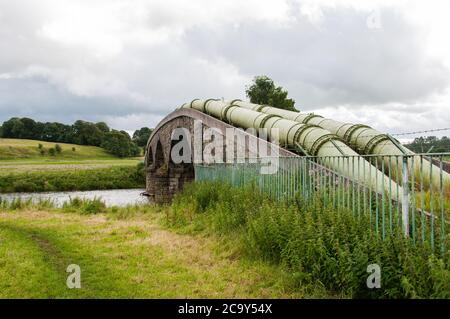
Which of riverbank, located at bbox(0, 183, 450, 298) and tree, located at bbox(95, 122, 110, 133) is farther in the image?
tree, located at bbox(95, 122, 110, 133)

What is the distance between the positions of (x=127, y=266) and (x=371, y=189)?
14.0 feet

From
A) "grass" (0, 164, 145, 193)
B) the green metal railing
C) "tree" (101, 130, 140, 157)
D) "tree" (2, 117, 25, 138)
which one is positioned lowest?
"grass" (0, 164, 145, 193)

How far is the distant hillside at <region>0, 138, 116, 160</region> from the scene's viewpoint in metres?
78.6

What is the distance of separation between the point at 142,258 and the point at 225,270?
164cm

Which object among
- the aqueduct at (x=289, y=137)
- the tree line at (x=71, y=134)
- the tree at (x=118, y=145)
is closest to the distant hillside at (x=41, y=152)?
the tree at (x=118, y=145)

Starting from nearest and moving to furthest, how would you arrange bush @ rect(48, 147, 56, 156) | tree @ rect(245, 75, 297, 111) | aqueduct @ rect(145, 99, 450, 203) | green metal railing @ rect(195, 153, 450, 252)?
green metal railing @ rect(195, 153, 450, 252) → aqueduct @ rect(145, 99, 450, 203) → tree @ rect(245, 75, 297, 111) → bush @ rect(48, 147, 56, 156)

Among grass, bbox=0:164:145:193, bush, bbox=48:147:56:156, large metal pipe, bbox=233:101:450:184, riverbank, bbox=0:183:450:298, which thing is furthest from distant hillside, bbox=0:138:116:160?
riverbank, bbox=0:183:450:298

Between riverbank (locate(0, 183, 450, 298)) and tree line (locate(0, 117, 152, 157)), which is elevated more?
tree line (locate(0, 117, 152, 157))

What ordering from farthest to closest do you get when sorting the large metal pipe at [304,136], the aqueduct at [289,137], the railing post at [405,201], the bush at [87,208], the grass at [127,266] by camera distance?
the bush at [87,208] → the large metal pipe at [304,136] → the aqueduct at [289,137] → the grass at [127,266] → the railing post at [405,201]

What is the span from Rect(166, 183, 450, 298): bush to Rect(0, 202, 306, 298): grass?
1.11ft

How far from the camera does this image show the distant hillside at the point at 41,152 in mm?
78625

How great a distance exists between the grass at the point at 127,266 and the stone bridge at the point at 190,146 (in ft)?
14.3

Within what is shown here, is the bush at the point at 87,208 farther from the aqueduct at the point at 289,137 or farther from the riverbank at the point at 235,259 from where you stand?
the aqueduct at the point at 289,137

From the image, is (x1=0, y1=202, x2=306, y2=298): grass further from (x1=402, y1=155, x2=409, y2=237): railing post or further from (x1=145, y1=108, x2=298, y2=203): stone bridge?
(x1=145, y1=108, x2=298, y2=203): stone bridge
